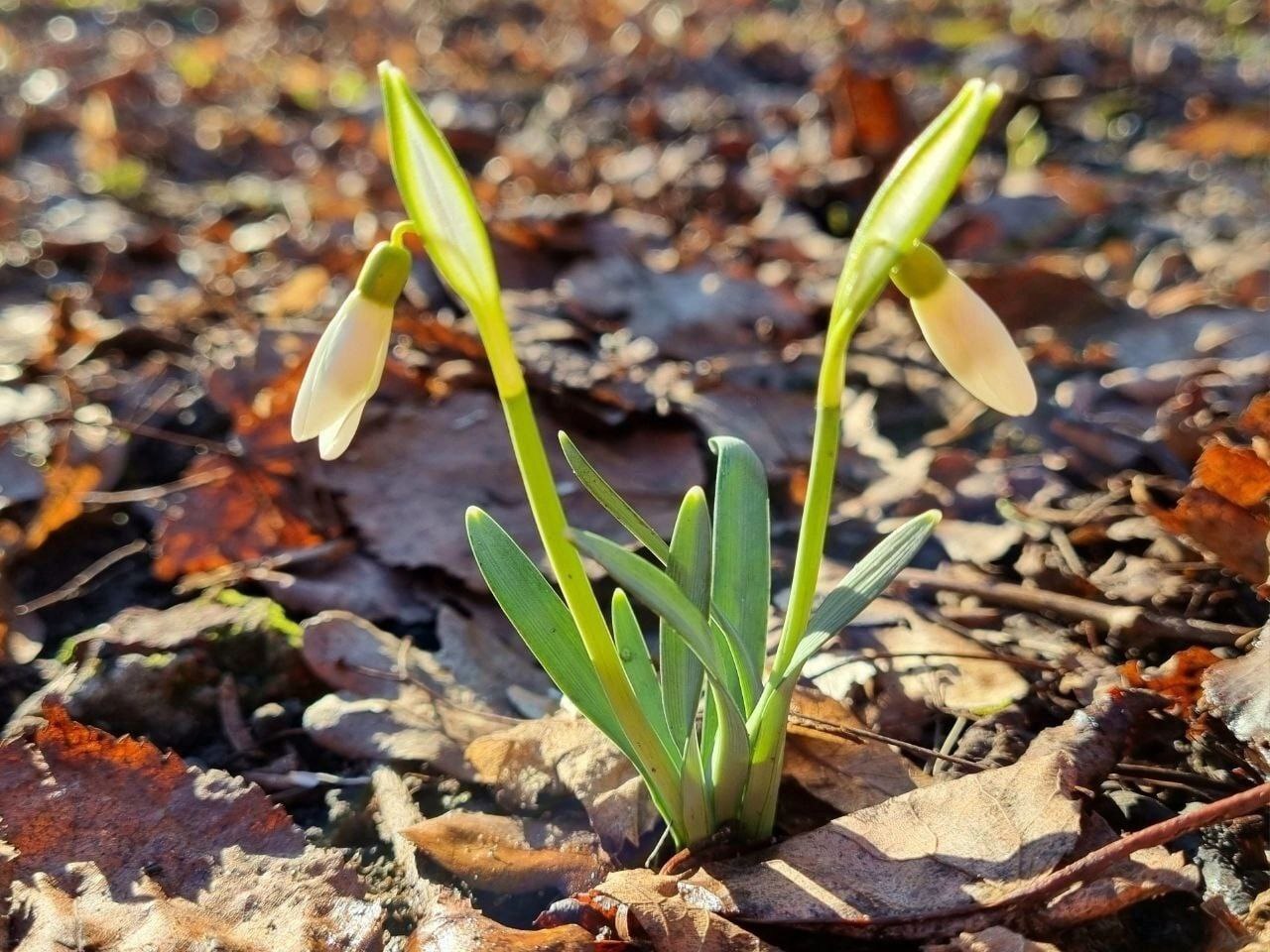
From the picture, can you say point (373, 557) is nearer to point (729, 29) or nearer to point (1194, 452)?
point (1194, 452)

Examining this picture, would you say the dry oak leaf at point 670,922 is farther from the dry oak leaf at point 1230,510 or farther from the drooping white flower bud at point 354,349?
the dry oak leaf at point 1230,510

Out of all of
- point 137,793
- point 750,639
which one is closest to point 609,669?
point 750,639

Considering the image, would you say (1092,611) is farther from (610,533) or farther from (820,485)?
(610,533)

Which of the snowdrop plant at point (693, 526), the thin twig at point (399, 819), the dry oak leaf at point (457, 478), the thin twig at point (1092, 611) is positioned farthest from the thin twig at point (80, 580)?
the thin twig at point (1092, 611)

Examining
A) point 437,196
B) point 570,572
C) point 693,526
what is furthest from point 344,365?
point 693,526

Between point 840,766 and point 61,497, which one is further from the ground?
point 61,497

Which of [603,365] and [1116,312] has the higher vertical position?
[603,365]
